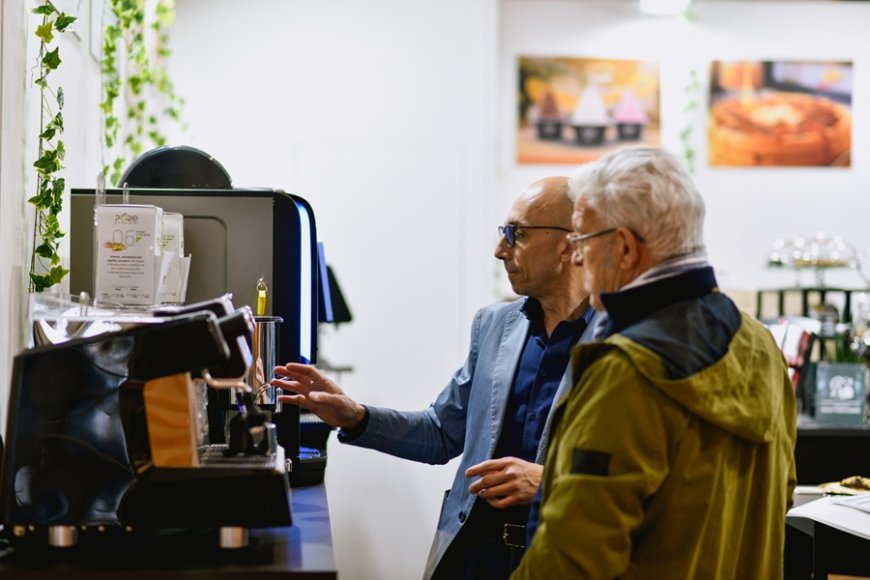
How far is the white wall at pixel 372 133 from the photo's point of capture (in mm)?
5941

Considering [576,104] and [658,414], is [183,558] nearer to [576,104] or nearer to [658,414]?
[658,414]

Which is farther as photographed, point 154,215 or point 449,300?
point 449,300

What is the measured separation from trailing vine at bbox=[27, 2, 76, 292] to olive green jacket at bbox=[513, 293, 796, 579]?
4.13 feet

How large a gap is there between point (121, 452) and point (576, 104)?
5486 mm

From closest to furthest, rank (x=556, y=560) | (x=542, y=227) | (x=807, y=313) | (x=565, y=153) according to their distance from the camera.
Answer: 1. (x=556, y=560)
2. (x=542, y=227)
3. (x=807, y=313)
4. (x=565, y=153)

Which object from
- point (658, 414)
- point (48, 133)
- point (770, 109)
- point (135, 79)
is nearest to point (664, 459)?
point (658, 414)

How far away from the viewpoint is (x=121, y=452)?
5.45ft

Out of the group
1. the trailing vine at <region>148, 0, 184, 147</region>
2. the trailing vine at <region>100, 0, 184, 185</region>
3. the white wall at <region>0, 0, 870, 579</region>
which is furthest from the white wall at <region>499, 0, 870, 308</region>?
the trailing vine at <region>100, 0, 184, 185</region>

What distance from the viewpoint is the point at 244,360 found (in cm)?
164

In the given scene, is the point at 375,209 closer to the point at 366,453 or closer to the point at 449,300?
the point at 449,300

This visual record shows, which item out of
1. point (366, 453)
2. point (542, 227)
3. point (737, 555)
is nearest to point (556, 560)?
point (737, 555)

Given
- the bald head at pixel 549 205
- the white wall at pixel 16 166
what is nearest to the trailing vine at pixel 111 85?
the white wall at pixel 16 166

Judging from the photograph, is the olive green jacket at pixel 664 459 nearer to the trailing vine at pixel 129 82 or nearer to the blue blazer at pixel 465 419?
the blue blazer at pixel 465 419

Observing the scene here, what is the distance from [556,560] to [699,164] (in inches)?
223
